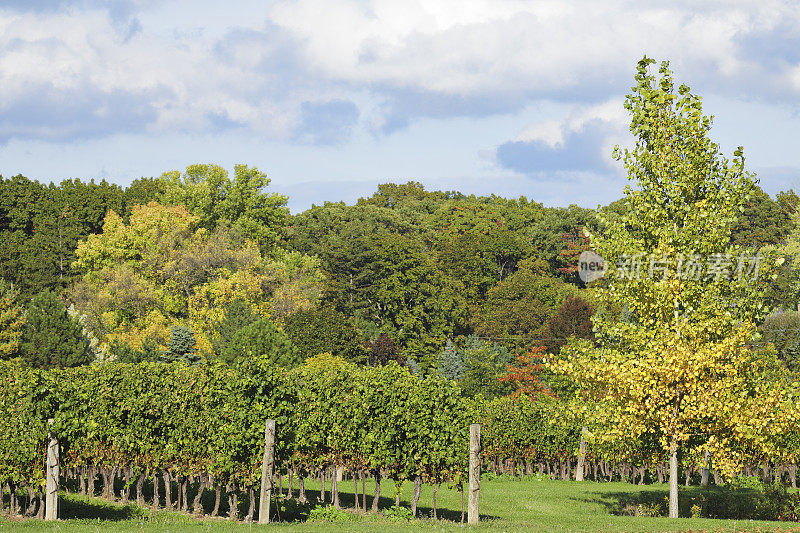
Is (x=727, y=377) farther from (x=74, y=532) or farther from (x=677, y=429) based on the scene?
(x=74, y=532)

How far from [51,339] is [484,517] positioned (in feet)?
116

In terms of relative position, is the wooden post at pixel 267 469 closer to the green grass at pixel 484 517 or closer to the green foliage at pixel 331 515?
the green grass at pixel 484 517

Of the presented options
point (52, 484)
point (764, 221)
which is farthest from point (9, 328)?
point (764, 221)

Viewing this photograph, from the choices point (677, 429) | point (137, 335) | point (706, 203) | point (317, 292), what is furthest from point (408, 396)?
point (317, 292)

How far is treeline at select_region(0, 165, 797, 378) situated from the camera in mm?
61344

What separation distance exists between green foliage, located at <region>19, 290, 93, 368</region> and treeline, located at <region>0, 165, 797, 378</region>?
0.17 metres

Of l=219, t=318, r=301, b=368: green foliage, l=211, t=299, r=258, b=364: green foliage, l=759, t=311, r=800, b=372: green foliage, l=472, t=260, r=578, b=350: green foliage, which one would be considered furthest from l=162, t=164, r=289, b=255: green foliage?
l=759, t=311, r=800, b=372: green foliage

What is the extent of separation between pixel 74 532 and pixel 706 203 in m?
16.0

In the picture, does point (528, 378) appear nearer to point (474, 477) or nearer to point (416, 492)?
point (416, 492)

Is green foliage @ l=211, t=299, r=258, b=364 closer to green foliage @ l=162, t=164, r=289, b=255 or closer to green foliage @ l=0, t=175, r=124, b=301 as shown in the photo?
green foliage @ l=162, t=164, r=289, b=255

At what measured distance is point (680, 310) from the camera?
21.9 metres

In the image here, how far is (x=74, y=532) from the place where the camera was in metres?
16.5

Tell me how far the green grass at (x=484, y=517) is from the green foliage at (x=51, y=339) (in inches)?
944

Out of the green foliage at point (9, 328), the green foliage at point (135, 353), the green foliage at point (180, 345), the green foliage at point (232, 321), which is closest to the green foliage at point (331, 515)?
the green foliage at point (135, 353)
